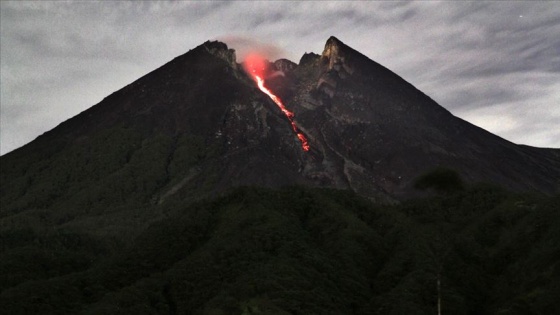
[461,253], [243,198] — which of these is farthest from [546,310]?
[243,198]

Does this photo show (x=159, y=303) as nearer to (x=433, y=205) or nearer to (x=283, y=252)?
(x=283, y=252)

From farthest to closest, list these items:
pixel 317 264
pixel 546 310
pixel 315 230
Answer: pixel 315 230, pixel 317 264, pixel 546 310

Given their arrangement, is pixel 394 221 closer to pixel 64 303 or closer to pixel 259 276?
pixel 259 276

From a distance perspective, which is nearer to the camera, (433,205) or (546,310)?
(546,310)

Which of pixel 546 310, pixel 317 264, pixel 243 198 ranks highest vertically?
pixel 243 198

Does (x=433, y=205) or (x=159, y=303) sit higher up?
(x=433, y=205)

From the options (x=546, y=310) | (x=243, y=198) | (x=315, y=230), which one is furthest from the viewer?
(x=243, y=198)

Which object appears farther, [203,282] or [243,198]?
[243,198]

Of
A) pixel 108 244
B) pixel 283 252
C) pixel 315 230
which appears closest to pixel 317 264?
pixel 283 252

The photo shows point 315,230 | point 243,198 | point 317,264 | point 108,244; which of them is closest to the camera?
point 317,264
